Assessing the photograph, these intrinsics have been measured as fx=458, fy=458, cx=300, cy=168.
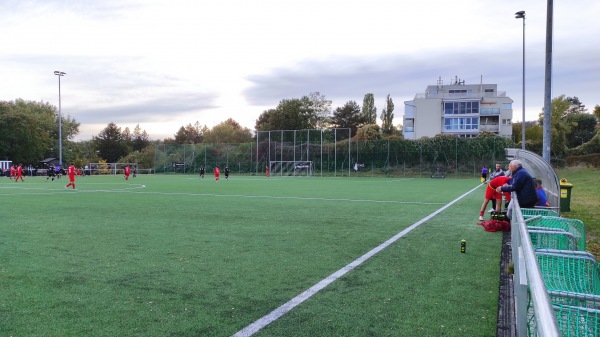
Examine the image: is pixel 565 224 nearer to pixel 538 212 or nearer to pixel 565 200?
pixel 538 212

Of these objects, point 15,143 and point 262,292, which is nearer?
point 262,292

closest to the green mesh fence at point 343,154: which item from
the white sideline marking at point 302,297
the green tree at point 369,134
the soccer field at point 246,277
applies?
the green tree at point 369,134

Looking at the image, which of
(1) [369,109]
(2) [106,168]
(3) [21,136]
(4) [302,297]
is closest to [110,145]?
(3) [21,136]

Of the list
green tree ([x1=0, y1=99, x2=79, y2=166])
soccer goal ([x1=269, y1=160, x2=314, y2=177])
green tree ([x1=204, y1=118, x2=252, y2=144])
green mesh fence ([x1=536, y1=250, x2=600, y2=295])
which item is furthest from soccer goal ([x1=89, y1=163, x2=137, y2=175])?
green mesh fence ([x1=536, y1=250, x2=600, y2=295])

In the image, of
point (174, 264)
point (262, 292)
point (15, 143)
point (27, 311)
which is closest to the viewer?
point (27, 311)

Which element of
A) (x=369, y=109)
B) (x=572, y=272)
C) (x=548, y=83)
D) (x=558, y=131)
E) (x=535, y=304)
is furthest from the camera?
(x=369, y=109)

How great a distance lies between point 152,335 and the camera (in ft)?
14.1

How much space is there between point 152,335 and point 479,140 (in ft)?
164

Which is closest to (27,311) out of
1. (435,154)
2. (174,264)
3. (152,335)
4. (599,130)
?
(152,335)

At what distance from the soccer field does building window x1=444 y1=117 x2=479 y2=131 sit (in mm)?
69989

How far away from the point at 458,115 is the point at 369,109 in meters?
25.3

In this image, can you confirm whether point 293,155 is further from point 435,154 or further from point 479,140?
point 479,140

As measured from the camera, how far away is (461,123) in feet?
258

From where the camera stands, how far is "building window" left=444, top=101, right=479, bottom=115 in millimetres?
77125
